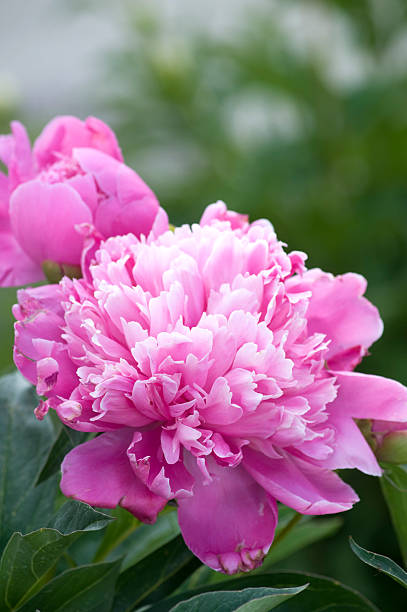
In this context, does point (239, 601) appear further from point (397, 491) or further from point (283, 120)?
point (283, 120)

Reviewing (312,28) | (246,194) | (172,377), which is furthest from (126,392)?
(312,28)

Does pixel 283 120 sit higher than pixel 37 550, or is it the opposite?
pixel 37 550

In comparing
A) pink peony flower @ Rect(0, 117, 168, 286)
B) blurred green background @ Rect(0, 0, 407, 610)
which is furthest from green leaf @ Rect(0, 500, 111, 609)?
blurred green background @ Rect(0, 0, 407, 610)

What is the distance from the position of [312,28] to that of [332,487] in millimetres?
1225

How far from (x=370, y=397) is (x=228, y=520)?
0.06 m

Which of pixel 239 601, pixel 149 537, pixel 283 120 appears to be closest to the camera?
pixel 239 601

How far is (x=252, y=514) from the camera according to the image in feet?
0.86

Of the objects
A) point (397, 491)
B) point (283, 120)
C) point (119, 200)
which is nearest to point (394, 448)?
point (397, 491)

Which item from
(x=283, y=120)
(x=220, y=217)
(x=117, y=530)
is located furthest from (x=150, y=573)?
(x=283, y=120)

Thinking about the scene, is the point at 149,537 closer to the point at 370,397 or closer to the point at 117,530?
the point at 117,530

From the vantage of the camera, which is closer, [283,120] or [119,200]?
[119,200]

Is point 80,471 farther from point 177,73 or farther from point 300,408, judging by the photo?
point 177,73

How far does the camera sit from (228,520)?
0.26 m

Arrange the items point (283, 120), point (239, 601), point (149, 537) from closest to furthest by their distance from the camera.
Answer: point (239, 601) < point (149, 537) < point (283, 120)
